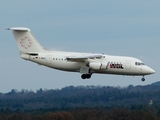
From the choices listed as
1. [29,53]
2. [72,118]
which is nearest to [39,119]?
[72,118]

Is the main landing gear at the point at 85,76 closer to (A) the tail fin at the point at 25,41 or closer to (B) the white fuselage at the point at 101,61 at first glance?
(B) the white fuselage at the point at 101,61

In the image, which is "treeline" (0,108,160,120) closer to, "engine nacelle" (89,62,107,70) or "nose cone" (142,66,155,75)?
"nose cone" (142,66,155,75)

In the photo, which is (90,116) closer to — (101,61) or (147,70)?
(147,70)

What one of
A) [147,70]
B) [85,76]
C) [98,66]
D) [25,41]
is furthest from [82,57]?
[147,70]

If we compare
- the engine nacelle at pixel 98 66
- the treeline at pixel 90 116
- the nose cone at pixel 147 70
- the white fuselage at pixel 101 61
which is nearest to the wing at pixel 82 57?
the white fuselage at pixel 101 61

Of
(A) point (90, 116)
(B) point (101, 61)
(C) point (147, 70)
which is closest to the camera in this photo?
(B) point (101, 61)

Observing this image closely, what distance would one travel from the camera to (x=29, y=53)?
57344 mm

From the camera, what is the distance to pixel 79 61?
56.7 m

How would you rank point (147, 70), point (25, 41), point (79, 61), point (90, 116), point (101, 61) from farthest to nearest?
1. point (90, 116)
2. point (25, 41)
3. point (147, 70)
4. point (79, 61)
5. point (101, 61)

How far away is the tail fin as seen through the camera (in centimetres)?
5753

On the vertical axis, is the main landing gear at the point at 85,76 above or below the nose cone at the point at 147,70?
below

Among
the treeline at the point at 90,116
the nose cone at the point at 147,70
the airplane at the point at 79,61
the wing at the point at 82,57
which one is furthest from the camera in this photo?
the treeline at the point at 90,116

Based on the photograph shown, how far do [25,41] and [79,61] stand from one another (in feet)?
15.1

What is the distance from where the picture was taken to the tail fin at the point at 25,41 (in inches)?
2265
